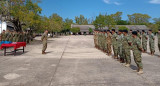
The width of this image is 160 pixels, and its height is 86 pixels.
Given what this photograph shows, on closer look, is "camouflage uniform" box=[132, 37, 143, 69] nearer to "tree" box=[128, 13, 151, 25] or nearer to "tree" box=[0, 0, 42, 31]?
"tree" box=[0, 0, 42, 31]

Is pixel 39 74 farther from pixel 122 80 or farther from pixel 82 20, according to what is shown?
pixel 82 20

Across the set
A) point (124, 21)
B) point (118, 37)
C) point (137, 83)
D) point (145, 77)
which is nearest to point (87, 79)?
point (137, 83)

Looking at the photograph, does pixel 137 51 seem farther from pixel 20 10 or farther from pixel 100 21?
pixel 100 21

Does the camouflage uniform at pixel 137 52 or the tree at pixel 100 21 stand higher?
the tree at pixel 100 21

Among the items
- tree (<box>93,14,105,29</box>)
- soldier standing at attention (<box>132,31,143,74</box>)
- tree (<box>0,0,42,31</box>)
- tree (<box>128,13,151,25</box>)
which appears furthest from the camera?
tree (<box>128,13,151,25</box>)

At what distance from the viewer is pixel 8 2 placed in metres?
20.0

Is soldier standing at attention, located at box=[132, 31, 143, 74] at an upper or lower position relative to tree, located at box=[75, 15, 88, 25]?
lower

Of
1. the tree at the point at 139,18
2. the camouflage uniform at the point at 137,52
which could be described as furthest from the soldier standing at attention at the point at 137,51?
the tree at the point at 139,18

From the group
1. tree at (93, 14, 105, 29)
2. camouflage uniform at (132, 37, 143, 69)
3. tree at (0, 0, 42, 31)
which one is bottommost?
camouflage uniform at (132, 37, 143, 69)

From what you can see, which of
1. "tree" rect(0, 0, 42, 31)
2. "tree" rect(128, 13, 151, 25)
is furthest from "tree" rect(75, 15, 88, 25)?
"tree" rect(0, 0, 42, 31)

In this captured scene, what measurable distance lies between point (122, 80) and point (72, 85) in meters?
1.77

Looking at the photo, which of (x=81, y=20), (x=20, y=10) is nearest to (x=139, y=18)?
(x=81, y=20)

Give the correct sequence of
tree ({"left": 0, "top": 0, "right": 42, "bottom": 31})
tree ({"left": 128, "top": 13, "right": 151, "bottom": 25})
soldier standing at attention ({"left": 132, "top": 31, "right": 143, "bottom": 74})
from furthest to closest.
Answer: tree ({"left": 128, "top": 13, "right": 151, "bottom": 25}), tree ({"left": 0, "top": 0, "right": 42, "bottom": 31}), soldier standing at attention ({"left": 132, "top": 31, "right": 143, "bottom": 74})

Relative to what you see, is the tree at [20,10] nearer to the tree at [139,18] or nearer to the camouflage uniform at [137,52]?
the camouflage uniform at [137,52]
